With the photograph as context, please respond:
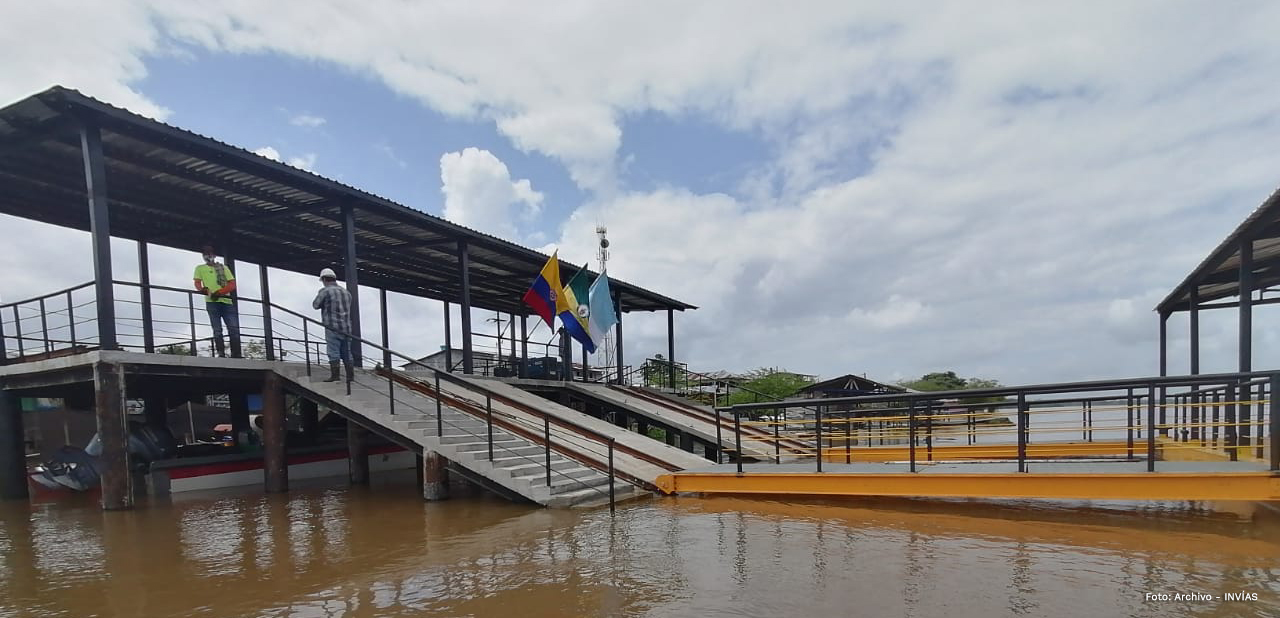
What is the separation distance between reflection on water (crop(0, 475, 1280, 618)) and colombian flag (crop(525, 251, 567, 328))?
8.48m

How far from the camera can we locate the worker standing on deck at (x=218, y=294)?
10719mm

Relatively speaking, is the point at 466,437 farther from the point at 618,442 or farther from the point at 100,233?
the point at 100,233

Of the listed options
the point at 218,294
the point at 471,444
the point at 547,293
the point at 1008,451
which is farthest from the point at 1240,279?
the point at 218,294

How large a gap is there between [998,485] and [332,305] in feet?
31.8

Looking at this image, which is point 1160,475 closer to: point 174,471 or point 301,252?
point 174,471

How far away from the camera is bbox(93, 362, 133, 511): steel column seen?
899 centimetres

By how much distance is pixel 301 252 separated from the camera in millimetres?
16844

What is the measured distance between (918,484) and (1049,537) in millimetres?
1632

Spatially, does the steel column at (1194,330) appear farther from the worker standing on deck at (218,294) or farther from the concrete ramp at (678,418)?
the worker standing on deck at (218,294)

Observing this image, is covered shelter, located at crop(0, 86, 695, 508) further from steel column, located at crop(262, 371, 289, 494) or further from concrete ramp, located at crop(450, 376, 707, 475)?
concrete ramp, located at crop(450, 376, 707, 475)

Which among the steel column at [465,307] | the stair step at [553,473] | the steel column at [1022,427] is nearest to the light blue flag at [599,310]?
the steel column at [465,307]

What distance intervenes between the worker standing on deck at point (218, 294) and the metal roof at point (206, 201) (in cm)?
162

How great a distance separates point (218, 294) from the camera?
35.7 ft

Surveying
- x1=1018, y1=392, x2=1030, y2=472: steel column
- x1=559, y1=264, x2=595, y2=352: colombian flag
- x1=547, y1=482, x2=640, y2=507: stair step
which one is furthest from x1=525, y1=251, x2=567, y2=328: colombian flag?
x1=1018, y1=392, x2=1030, y2=472: steel column
